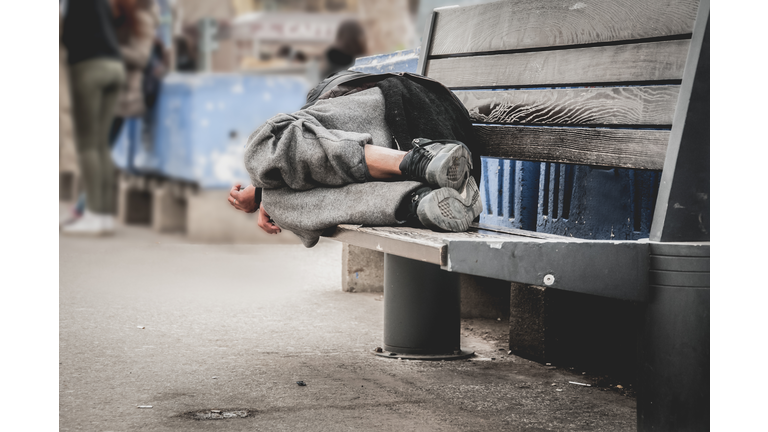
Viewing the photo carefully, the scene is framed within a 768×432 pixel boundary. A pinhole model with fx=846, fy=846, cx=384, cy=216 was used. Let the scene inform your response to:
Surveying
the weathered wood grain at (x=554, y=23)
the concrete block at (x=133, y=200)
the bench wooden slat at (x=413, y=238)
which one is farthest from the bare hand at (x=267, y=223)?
the concrete block at (x=133, y=200)

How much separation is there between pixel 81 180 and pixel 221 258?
8.26 ft

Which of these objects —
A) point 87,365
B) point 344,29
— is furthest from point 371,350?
point 344,29

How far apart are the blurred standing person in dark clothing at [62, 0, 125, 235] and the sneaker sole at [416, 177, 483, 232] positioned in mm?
1329

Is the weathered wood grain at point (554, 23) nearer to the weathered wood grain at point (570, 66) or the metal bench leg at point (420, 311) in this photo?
the weathered wood grain at point (570, 66)

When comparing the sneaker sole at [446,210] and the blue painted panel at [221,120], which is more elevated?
the blue painted panel at [221,120]

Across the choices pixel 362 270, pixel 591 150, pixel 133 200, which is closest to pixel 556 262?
pixel 591 150

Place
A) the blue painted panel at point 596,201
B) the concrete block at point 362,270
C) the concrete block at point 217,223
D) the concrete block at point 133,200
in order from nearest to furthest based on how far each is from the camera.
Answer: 1. the blue painted panel at point 596,201
2. the concrete block at point 362,270
3. the concrete block at point 133,200
4. the concrete block at point 217,223

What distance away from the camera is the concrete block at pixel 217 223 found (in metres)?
6.60

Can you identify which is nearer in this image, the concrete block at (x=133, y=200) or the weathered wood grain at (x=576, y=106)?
the weathered wood grain at (x=576, y=106)

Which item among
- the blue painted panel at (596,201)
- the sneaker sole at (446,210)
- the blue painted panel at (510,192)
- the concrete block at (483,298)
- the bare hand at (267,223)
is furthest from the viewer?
the concrete block at (483,298)

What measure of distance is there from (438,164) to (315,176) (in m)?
0.42

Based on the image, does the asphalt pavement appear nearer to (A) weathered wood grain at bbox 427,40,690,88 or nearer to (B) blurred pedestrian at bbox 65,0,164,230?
(B) blurred pedestrian at bbox 65,0,164,230

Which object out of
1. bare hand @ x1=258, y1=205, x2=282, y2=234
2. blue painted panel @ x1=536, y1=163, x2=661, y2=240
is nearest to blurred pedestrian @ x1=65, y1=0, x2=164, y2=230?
bare hand @ x1=258, y1=205, x2=282, y2=234

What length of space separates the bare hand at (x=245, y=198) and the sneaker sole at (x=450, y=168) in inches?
30.9
